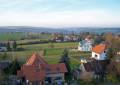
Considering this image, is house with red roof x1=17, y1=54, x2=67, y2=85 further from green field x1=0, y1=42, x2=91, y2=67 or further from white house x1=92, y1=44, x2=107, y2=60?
white house x1=92, y1=44, x2=107, y2=60

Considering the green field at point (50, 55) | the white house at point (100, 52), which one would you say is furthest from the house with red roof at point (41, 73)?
the white house at point (100, 52)

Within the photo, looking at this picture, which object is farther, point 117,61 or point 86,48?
point 86,48

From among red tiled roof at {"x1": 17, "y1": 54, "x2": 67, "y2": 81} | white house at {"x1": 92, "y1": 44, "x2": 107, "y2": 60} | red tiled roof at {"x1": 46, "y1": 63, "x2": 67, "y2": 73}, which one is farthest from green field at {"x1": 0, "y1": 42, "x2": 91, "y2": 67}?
red tiled roof at {"x1": 17, "y1": 54, "x2": 67, "y2": 81}

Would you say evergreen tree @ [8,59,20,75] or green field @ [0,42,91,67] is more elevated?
evergreen tree @ [8,59,20,75]

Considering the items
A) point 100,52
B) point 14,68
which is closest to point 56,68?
point 14,68

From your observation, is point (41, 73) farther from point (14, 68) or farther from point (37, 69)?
point (14, 68)

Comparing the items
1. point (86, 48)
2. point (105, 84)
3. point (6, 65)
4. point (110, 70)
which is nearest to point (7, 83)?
point (6, 65)

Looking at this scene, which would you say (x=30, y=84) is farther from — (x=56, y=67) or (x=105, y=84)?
(x=105, y=84)

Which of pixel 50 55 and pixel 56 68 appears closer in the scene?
pixel 56 68
